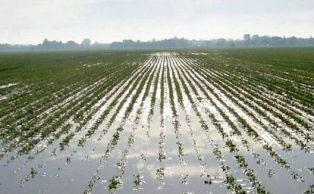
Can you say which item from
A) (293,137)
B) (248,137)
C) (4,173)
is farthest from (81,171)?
(293,137)

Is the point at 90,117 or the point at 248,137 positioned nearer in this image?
the point at 248,137

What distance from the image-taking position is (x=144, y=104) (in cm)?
2816

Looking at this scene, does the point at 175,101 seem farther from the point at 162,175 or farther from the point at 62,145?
the point at 162,175

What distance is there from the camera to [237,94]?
1230 inches

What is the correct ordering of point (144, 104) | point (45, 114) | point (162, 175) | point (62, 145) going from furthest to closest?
point (144, 104) → point (45, 114) → point (62, 145) → point (162, 175)

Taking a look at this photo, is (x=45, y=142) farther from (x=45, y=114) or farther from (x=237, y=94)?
(x=237, y=94)

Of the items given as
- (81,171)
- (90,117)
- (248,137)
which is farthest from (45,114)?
(248,137)

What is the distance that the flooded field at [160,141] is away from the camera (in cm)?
1358

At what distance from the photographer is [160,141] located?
60.9 feet

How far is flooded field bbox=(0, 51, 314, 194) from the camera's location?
1358 centimetres

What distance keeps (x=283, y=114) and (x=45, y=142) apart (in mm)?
13354

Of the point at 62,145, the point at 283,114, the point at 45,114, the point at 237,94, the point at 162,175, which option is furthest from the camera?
the point at 237,94

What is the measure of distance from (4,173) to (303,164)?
11.1 m

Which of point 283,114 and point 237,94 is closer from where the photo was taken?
point 283,114
